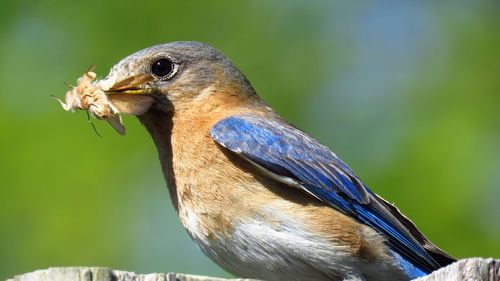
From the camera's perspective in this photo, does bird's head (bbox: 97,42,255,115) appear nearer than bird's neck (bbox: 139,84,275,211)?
No

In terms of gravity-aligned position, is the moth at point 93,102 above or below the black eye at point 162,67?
below

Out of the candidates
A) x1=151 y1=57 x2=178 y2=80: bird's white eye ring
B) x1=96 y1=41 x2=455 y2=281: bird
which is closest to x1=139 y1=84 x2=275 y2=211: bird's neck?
x1=96 y1=41 x2=455 y2=281: bird

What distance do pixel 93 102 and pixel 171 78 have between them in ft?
2.03

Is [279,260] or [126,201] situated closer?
[279,260]

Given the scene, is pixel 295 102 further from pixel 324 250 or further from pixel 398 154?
pixel 324 250

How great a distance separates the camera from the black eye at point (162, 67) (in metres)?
9.04

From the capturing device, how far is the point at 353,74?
1314 cm

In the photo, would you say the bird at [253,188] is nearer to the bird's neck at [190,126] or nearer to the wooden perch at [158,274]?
the bird's neck at [190,126]

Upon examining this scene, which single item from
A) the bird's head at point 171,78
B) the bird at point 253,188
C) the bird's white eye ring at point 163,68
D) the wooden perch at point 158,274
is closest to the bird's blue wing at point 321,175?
the bird at point 253,188

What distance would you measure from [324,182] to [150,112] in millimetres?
1304

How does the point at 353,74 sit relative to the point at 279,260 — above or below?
above

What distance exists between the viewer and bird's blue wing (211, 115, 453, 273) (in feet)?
27.2

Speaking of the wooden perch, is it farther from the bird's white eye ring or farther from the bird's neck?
the bird's white eye ring

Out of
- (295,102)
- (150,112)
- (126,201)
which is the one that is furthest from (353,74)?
(150,112)
